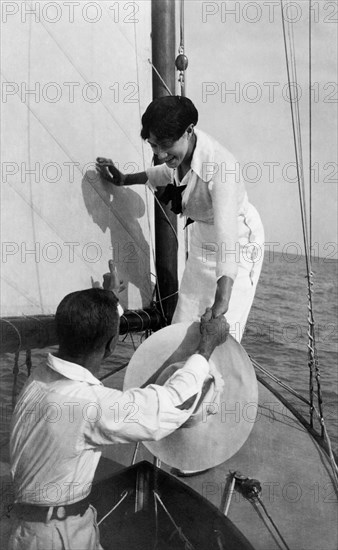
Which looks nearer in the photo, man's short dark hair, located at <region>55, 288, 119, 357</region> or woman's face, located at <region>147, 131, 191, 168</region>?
man's short dark hair, located at <region>55, 288, 119, 357</region>

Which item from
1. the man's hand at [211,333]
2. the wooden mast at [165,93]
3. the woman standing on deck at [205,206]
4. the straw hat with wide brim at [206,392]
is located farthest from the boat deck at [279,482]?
the woman standing on deck at [205,206]

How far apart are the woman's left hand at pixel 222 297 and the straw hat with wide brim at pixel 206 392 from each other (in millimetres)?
114

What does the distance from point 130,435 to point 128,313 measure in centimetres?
154

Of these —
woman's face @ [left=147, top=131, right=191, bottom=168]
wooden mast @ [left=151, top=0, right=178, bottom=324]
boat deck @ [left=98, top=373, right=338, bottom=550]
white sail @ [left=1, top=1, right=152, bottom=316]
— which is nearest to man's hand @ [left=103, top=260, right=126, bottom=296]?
white sail @ [left=1, top=1, right=152, bottom=316]

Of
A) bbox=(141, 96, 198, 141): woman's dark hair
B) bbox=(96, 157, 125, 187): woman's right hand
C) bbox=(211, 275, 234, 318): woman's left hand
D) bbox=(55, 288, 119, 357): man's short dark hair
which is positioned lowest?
bbox=(211, 275, 234, 318): woman's left hand

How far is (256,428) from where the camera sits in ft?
10.1

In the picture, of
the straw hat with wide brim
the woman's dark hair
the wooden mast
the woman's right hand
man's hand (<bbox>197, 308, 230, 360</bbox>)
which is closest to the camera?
man's hand (<bbox>197, 308, 230, 360</bbox>)

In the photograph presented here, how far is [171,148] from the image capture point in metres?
2.26

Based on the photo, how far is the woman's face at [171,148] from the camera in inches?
88.0

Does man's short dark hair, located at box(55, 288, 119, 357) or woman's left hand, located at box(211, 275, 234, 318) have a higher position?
man's short dark hair, located at box(55, 288, 119, 357)

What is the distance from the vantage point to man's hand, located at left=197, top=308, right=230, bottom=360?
6.10 feet

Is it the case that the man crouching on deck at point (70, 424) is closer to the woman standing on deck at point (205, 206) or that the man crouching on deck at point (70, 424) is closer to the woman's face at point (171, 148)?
the woman standing on deck at point (205, 206)

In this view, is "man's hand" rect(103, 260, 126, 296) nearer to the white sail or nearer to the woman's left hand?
the white sail

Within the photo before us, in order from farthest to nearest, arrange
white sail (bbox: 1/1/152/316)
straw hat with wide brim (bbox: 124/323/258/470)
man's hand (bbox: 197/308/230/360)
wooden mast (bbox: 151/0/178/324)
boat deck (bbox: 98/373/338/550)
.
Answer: wooden mast (bbox: 151/0/178/324) < white sail (bbox: 1/1/152/316) < boat deck (bbox: 98/373/338/550) < straw hat with wide brim (bbox: 124/323/258/470) < man's hand (bbox: 197/308/230/360)
